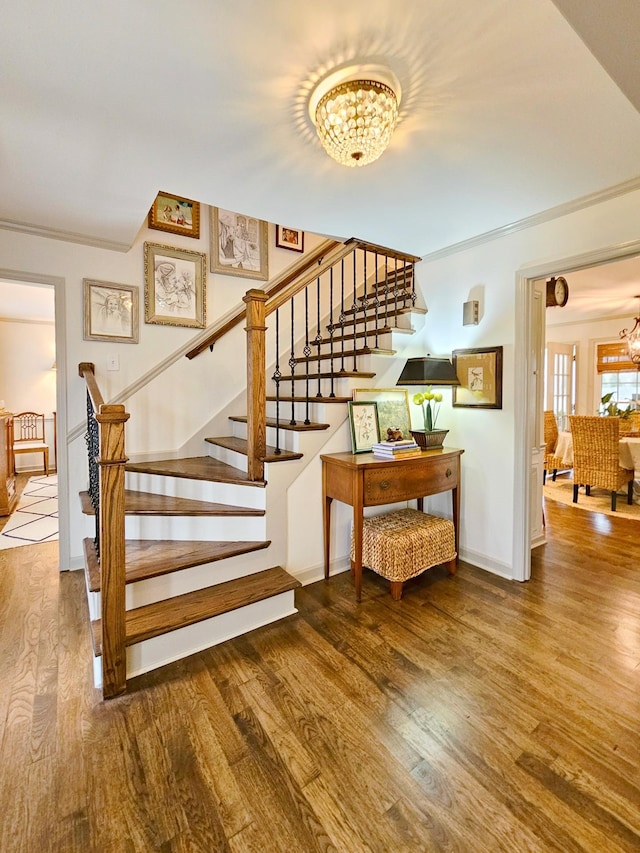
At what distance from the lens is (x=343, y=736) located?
1426mm

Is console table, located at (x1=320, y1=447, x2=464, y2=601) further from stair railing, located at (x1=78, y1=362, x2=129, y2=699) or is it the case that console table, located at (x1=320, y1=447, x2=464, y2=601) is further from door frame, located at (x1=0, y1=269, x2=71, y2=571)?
door frame, located at (x1=0, y1=269, x2=71, y2=571)

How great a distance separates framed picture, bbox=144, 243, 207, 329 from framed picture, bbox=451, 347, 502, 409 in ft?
7.02

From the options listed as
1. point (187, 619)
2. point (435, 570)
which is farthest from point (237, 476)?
point (435, 570)

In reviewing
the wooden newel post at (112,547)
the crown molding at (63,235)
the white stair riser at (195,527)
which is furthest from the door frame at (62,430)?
the wooden newel post at (112,547)

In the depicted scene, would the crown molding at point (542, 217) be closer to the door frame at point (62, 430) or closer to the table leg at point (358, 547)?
the table leg at point (358, 547)

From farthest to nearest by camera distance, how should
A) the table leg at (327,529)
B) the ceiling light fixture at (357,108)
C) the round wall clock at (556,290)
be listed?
1. the round wall clock at (556,290)
2. the table leg at (327,529)
3. the ceiling light fixture at (357,108)

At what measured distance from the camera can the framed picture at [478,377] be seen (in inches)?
107

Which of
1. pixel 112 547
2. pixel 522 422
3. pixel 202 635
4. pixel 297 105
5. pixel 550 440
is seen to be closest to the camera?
pixel 297 105

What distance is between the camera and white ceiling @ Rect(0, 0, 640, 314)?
115 cm

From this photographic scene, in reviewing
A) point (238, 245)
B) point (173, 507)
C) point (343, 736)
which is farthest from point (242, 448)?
point (238, 245)

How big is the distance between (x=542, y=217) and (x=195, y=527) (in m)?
2.88

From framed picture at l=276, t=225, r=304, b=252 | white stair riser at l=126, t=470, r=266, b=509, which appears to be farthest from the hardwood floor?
framed picture at l=276, t=225, r=304, b=252

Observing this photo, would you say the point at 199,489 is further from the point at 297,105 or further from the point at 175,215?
the point at 175,215

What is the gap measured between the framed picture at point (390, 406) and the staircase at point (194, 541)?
0.35ft
